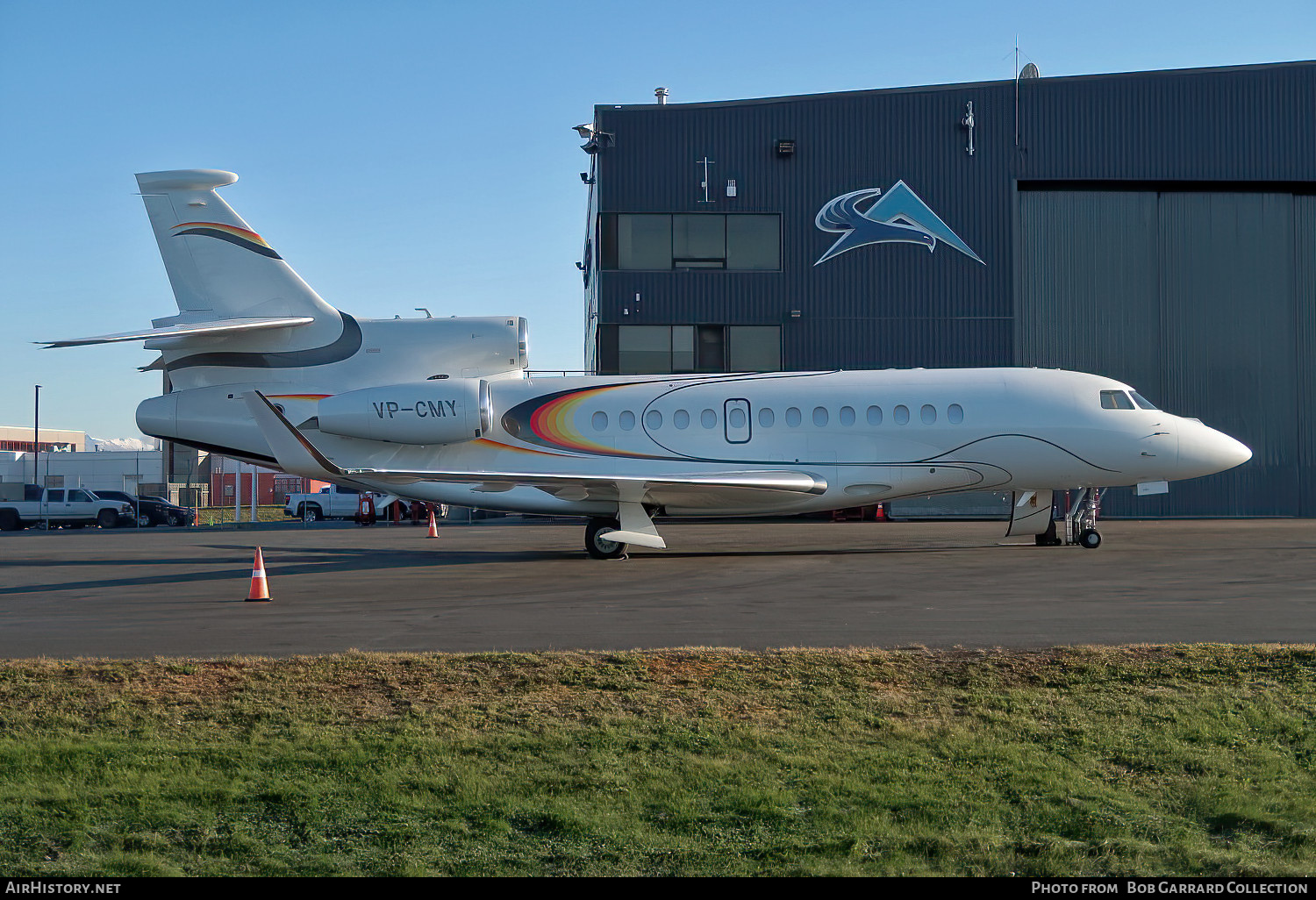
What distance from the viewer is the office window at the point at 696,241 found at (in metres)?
35.0

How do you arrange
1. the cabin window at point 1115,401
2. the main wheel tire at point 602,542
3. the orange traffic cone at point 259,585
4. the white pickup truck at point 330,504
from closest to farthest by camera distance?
the orange traffic cone at point 259,585
the main wheel tire at point 602,542
the cabin window at point 1115,401
the white pickup truck at point 330,504

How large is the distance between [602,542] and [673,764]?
43.7 ft

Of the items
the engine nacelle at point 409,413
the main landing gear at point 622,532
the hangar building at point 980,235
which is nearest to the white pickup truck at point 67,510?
the hangar building at point 980,235

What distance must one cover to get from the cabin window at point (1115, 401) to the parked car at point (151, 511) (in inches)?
1517

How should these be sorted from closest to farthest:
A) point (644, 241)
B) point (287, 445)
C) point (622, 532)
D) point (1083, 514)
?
point (287, 445), point (622, 532), point (1083, 514), point (644, 241)

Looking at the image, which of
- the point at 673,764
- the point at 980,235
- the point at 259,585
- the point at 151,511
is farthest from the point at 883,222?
the point at 151,511

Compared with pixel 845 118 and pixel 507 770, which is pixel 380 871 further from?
pixel 845 118

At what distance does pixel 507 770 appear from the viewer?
6.20 metres

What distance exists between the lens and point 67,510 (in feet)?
145

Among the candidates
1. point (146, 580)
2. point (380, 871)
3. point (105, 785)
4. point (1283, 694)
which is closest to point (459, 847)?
point (380, 871)

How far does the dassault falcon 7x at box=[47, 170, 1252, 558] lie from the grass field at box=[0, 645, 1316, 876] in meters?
11.2

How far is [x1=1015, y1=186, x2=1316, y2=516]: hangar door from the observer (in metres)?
34.2

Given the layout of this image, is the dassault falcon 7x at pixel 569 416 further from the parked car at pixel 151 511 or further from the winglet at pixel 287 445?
the parked car at pixel 151 511

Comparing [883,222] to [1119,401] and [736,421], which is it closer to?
[1119,401]
